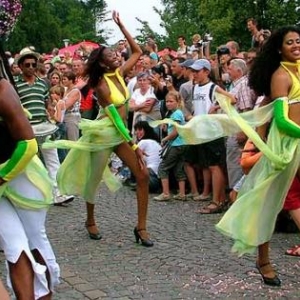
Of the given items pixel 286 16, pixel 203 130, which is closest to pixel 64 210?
pixel 203 130

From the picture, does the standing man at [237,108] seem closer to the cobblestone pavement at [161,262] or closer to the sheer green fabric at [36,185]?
the cobblestone pavement at [161,262]

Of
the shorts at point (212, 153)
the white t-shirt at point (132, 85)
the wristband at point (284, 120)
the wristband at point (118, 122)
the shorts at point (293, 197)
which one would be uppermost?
the wristband at point (284, 120)

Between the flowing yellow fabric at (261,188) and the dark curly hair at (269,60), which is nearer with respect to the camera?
the flowing yellow fabric at (261,188)

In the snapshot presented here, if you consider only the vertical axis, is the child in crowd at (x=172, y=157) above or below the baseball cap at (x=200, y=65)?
below

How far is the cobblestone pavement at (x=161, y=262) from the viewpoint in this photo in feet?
16.9

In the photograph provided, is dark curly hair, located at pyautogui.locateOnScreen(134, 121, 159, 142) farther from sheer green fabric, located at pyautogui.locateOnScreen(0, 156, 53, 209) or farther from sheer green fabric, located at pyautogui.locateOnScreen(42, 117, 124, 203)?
sheer green fabric, located at pyautogui.locateOnScreen(0, 156, 53, 209)

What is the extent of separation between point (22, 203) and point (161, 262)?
7.44 feet

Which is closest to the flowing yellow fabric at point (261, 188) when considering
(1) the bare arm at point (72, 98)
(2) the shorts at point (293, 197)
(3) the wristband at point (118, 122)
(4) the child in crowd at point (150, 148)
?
(2) the shorts at point (293, 197)

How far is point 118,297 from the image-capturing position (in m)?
5.05

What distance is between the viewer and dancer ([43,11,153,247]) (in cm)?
655

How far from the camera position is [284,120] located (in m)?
4.99

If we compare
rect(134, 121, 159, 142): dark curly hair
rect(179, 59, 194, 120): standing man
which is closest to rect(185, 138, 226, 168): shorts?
rect(179, 59, 194, 120): standing man

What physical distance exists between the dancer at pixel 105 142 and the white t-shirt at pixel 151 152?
2.88 meters

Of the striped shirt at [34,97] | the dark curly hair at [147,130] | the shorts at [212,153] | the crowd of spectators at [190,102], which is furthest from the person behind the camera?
the dark curly hair at [147,130]
